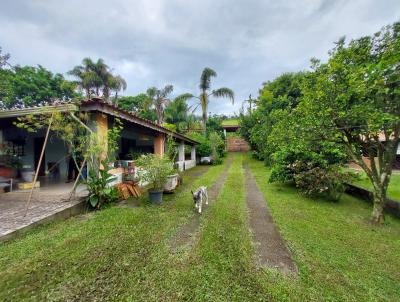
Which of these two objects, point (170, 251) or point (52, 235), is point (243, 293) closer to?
point (170, 251)

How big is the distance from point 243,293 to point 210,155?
57.5 feet

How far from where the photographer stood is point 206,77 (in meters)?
20.8

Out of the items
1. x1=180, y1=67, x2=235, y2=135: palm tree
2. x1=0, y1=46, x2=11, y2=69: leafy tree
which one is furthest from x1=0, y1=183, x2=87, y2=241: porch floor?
x1=180, y1=67, x2=235, y2=135: palm tree

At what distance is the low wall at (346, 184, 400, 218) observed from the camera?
5180 millimetres

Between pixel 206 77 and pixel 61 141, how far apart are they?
15.7 m

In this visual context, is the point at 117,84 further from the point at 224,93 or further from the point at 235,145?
the point at 235,145

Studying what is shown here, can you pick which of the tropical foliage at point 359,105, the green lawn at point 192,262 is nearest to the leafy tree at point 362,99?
the tropical foliage at point 359,105

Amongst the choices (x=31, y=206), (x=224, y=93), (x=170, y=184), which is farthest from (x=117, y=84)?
(x=31, y=206)

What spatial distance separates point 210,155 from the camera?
19.7 meters

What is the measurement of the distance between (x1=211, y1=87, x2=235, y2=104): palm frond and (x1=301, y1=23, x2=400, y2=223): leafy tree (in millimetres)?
16232

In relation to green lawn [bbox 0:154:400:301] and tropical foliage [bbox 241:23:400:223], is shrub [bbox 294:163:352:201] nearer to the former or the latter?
tropical foliage [bbox 241:23:400:223]

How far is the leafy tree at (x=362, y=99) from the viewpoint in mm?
3789

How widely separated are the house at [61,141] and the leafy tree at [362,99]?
5.76m

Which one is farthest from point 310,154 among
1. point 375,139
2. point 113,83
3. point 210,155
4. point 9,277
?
point 113,83
